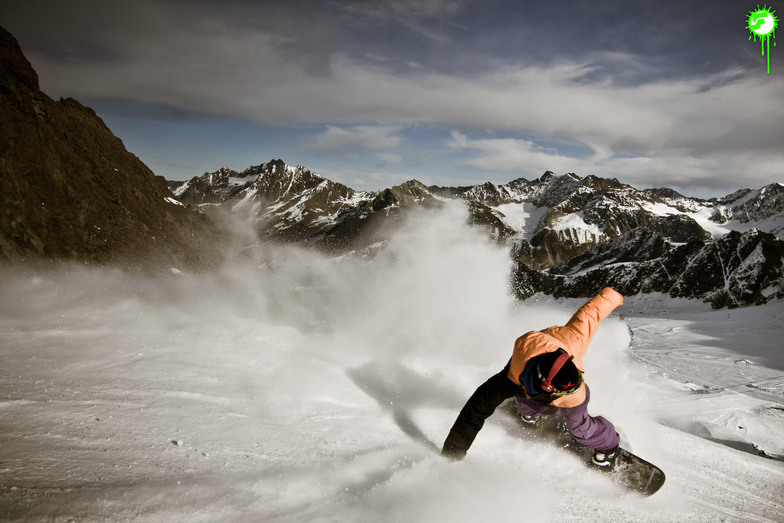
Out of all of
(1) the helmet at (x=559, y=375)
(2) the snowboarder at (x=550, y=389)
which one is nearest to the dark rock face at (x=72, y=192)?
(2) the snowboarder at (x=550, y=389)

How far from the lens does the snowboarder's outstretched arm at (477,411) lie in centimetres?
392

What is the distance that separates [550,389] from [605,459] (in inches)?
64.3

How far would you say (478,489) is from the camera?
3.53 m

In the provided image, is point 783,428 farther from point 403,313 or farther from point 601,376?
point 403,313

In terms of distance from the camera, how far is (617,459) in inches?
167

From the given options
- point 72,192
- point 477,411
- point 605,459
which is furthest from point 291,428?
point 72,192

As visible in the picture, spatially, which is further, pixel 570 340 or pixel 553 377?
pixel 570 340

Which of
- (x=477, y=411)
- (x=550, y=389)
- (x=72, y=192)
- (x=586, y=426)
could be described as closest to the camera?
(x=550, y=389)

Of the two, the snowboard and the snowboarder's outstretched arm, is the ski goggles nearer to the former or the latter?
the snowboarder's outstretched arm

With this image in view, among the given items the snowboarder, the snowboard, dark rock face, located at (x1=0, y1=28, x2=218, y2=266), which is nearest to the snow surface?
the snowboard

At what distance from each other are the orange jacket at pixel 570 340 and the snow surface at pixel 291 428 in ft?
3.53

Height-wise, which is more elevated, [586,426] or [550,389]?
[550,389]

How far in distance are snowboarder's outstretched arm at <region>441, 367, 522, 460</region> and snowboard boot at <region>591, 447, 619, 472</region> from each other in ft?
4.58

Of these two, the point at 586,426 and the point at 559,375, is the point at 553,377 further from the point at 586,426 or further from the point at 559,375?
the point at 586,426
